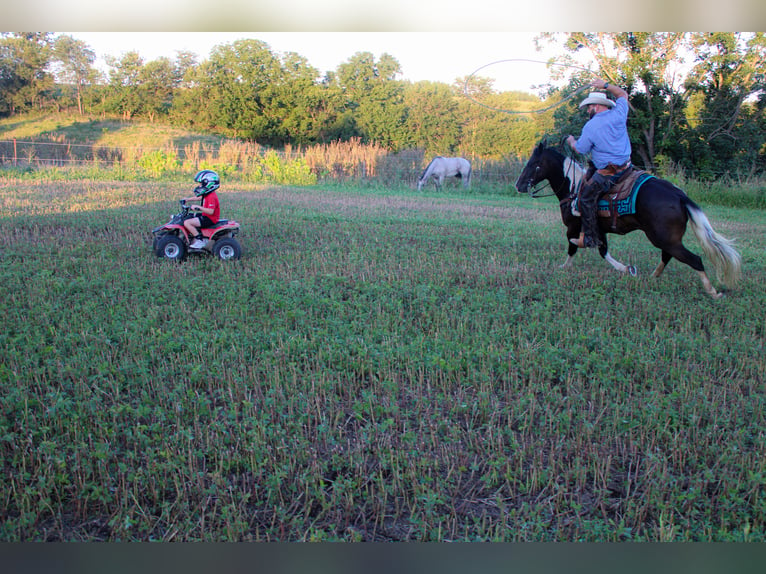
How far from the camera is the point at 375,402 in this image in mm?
4133

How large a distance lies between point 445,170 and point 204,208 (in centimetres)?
1611

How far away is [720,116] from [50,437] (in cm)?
2505

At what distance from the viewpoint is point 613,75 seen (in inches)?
843

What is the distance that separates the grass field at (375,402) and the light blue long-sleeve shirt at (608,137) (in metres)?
1.56

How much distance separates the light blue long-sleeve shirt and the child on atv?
4960 millimetres

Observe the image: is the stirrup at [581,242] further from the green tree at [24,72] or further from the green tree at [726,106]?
the green tree at [24,72]

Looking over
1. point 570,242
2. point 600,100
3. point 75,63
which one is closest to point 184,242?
point 570,242

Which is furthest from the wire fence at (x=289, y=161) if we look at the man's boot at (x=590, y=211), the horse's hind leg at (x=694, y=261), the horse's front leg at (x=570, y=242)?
the horse's hind leg at (x=694, y=261)

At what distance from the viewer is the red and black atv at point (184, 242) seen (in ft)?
27.1

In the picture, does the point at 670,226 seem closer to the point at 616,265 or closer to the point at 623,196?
the point at 623,196

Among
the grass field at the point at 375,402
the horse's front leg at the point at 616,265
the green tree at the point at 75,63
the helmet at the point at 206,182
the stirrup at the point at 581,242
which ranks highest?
the green tree at the point at 75,63

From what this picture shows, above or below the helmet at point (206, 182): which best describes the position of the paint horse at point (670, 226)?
below

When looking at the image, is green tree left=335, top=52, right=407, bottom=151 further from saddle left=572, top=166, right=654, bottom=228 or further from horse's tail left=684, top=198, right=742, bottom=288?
horse's tail left=684, top=198, right=742, bottom=288

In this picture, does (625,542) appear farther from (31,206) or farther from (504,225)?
(31,206)
